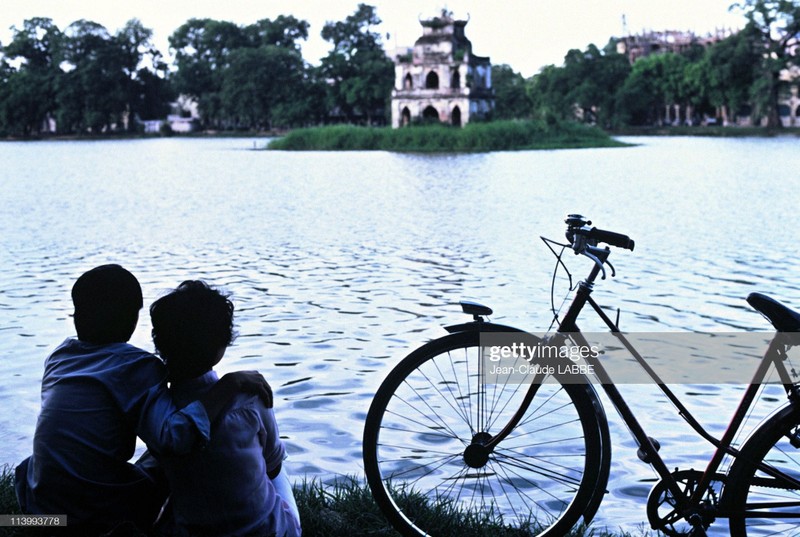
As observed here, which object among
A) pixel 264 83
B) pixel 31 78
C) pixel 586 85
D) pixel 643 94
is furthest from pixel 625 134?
pixel 31 78

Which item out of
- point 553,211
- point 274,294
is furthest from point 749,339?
point 553,211

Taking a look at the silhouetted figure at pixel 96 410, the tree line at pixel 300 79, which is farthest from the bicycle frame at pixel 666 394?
the tree line at pixel 300 79

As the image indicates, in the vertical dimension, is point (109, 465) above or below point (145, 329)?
above

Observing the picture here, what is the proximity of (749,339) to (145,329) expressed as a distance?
5341 mm

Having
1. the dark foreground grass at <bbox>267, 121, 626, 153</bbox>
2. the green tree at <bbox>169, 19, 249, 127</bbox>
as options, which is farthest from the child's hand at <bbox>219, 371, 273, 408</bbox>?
the green tree at <bbox>169, 19, 249, 127</bbox>

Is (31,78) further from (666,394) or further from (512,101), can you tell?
(666,394)

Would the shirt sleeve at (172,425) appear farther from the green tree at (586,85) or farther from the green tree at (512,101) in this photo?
the green tree at (512,101)

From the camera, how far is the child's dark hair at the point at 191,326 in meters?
2.93

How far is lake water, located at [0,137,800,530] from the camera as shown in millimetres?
6273

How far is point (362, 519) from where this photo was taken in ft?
12.4

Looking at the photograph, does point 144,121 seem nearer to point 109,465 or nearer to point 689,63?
point 689,63

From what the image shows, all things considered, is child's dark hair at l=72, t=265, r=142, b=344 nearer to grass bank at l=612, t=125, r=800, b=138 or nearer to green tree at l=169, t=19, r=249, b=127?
grass bank at l=612, t=125, r=800, b=138

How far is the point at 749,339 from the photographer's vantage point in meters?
8.28

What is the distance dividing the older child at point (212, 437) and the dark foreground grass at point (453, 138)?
2244 inches
